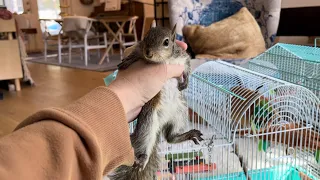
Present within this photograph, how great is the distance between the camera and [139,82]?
0.55 m

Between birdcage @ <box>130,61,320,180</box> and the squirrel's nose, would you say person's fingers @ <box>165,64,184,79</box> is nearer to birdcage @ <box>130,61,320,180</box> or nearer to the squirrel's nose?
the squirrel's nose

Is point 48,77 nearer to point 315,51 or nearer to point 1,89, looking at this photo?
point 1,89

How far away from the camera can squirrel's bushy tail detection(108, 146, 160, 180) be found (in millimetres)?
694

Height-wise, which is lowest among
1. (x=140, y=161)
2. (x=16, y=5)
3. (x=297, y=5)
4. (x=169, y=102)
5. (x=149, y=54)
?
(x=140, y=161)

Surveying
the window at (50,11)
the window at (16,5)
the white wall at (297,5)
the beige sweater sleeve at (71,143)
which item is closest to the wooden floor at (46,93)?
the beige sweater sleeve at (71,143)

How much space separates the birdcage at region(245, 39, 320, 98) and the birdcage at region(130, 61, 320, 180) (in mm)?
285

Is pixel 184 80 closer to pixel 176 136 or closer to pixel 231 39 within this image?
pixel 176 136

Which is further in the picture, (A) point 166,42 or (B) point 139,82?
(A) point 166,42

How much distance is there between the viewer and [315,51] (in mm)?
1516

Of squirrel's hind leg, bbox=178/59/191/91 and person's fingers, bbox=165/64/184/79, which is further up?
person's fingers, bbox=165/64/184/79

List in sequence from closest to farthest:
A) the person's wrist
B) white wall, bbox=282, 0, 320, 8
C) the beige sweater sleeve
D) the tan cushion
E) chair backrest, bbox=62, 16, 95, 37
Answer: the beige sweater sleeve, the person's wrist, the tan cushion, white wall, bbox=282, 0, 320, 8, chair backrest, bbox=62, 16, 95, 37

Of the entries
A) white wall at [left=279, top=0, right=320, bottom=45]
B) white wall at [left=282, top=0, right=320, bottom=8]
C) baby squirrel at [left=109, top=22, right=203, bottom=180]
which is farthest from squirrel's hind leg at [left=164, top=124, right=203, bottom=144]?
white wall at [left=282, top=0, right=320, bottom=8]

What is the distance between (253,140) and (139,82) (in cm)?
68

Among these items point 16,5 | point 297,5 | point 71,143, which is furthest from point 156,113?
point 16,5
